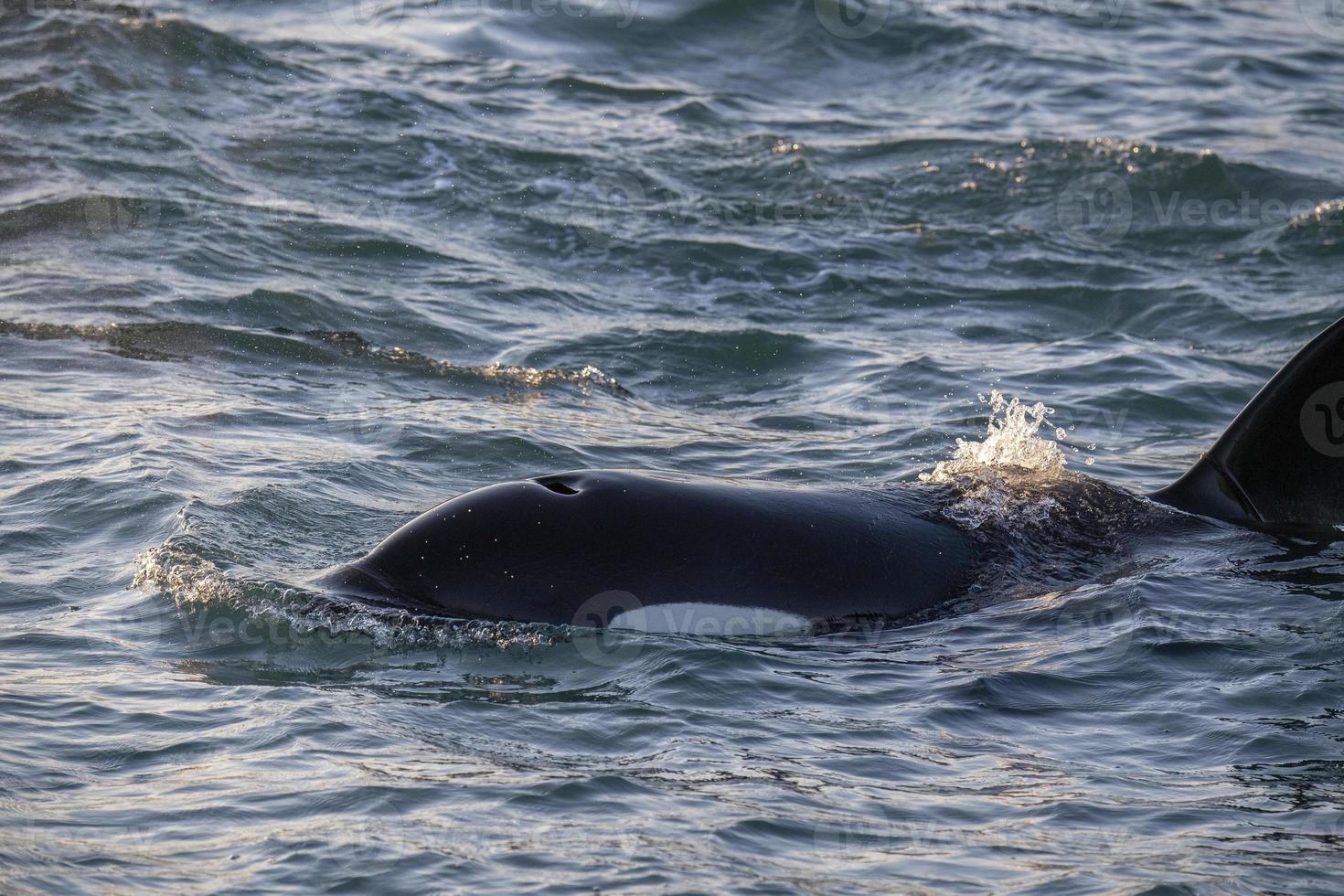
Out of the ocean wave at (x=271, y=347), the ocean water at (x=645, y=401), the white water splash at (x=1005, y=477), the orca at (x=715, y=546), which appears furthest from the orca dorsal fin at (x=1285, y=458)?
the ocean wave at (x=271, y=347)

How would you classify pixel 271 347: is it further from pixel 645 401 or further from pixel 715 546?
pixel 715 546

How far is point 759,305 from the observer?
1277 cm

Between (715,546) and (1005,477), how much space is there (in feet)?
6.31

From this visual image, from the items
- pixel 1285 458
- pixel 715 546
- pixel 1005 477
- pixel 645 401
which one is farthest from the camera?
pixel 645 401

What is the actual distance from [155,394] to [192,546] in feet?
9.23

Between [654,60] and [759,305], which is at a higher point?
[654,60]

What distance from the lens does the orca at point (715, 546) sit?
5.86 meters

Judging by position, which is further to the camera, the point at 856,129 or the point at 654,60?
the point at 654,60

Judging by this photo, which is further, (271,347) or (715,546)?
(271,347)

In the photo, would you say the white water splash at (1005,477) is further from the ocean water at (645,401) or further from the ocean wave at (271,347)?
the ocean wave at (271,347)

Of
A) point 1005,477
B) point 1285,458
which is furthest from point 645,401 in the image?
point 1285,458

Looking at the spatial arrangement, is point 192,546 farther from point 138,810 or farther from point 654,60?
point 654,60

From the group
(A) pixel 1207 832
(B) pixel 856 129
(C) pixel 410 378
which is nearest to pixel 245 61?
(B) pixel 856 129

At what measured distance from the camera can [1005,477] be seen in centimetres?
741
